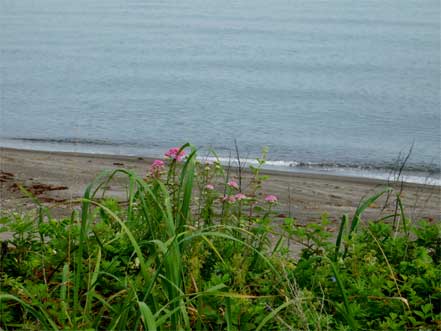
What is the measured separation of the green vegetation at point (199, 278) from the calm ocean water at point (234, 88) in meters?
7.16

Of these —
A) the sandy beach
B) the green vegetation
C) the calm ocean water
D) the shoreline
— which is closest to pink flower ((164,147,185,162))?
the green vegetation

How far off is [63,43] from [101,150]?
13140 millimetres

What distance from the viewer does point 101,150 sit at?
1207 centimetres

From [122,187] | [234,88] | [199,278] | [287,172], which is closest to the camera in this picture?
[199,278]

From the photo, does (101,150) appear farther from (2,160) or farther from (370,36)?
(370,36)

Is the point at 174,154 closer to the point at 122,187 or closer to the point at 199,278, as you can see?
the point at 199,278

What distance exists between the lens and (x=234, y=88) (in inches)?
685

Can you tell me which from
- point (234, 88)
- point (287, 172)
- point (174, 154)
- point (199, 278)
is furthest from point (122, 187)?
point (234, 88)

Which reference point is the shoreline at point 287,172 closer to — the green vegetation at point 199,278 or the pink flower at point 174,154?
the pink flower at point 174,154

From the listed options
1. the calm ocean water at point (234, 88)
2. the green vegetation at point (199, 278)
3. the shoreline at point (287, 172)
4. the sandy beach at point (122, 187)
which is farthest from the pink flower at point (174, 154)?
the calm ocean water at point (234, 88)

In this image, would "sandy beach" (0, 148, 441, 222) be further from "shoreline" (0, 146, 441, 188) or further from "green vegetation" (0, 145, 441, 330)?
"green vegetation" (0, 145, 441, 330)

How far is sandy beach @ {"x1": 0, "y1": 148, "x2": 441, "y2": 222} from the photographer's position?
27.0 ft

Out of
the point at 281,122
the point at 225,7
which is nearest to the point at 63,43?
the point at 281,122

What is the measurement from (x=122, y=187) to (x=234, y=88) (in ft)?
29.2
